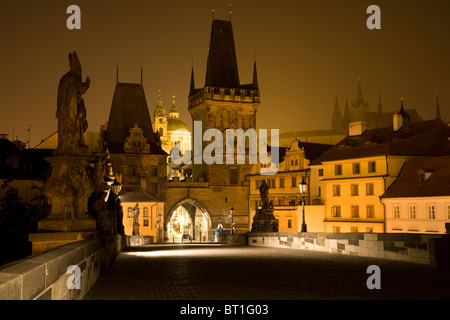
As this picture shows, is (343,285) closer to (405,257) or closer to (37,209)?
(405,257)

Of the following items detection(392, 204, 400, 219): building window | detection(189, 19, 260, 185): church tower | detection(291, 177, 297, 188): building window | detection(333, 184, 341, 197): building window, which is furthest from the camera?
detection(189, 19, 260, 185): church tower

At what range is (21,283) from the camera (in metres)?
4.90

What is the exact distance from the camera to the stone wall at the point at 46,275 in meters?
4.75

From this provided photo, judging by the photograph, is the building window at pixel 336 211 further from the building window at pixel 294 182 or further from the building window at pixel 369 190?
the building window at pixel 294 182

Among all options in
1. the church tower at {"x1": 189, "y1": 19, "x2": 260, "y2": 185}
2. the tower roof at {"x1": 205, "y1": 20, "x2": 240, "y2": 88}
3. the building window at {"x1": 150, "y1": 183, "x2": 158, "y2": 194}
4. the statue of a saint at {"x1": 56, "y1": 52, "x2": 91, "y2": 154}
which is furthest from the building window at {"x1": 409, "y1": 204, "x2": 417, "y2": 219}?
the tower roof at {"x1": 205, "y1": 20, "x2": 240, "y2": 88}

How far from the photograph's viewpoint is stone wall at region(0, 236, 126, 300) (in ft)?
15.6

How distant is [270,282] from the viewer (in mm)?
12172

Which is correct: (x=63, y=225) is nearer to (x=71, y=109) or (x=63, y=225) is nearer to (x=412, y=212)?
(x=71, y=109)

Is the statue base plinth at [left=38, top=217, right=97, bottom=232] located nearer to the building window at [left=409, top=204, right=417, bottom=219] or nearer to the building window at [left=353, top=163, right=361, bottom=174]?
the building window at [left=409, top=204, right=417, bottom=219]

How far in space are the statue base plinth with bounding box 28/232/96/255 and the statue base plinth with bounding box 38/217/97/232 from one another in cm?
22

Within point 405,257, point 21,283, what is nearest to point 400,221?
point 405,257

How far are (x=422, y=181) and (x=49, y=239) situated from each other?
137 feet
